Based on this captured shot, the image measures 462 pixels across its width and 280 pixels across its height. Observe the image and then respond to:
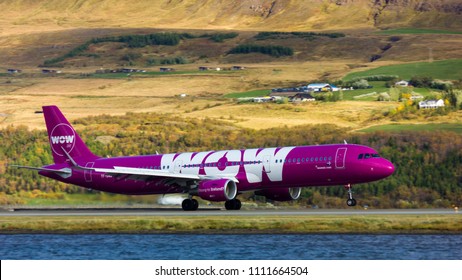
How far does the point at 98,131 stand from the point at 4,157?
16972mm

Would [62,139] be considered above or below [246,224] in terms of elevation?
above

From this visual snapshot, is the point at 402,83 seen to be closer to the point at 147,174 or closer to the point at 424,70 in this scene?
the point at 424,70

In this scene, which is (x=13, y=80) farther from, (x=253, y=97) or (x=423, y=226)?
(x=423, y=226)

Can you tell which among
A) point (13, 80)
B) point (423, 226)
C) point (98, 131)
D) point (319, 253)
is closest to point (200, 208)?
point (423, 226)

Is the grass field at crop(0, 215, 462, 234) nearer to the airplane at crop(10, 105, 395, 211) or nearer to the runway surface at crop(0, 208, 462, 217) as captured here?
the runway surface at crop(0, 208, 462, 217)

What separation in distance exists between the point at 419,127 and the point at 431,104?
22.0 metres

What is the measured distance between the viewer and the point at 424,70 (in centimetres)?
17725

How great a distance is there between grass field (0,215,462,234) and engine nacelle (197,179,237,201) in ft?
22.0

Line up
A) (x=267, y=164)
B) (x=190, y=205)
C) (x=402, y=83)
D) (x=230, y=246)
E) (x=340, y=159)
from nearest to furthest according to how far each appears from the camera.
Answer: (x=230, y=246) < (x=340, y=159) < (x=267, y=164) < (x=190, y=205) < (x=402, y=83)

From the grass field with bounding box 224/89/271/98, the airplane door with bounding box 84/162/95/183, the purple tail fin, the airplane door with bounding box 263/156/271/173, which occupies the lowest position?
the airplane door with bounding box 84/162/95/183

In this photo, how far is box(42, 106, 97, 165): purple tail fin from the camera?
84125 millimetres

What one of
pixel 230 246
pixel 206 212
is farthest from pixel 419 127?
pixel 230 246

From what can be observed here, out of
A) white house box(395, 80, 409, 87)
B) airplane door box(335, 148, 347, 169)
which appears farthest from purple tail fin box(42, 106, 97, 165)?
white house box(395, 80, 409, 87)

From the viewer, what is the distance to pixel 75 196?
8575cm
